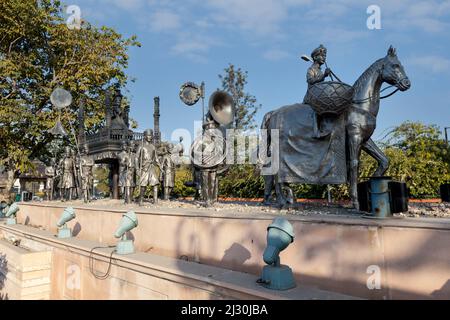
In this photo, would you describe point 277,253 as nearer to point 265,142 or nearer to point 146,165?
point 265,142

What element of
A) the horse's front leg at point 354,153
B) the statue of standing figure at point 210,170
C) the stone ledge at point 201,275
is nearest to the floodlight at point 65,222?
the stone ledge at point 201,275

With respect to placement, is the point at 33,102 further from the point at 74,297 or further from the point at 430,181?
the point at 430,181

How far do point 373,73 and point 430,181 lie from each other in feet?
26.9

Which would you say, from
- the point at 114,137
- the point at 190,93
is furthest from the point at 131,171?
the point at 114,137

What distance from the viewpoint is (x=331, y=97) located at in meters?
5.16

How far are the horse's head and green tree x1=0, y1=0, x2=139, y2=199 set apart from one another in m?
16.3

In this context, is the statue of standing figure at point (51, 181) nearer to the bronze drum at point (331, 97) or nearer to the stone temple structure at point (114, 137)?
the stone temple structure at point (114, 137)

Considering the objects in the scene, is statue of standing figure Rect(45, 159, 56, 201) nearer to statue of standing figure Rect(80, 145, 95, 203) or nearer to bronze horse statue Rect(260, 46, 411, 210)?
statue of standing figure Rect(80, 145, 95, 203)

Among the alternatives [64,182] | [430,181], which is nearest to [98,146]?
[64,182]

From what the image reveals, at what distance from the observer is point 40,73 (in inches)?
720

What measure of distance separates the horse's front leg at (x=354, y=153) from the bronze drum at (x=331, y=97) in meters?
0.46

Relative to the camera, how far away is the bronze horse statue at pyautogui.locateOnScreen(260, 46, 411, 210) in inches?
218

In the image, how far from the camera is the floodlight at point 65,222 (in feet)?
25.6

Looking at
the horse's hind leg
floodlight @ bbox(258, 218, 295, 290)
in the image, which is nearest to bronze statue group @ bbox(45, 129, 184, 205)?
the horse's hind leg
